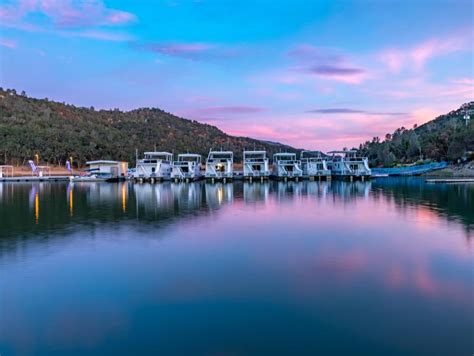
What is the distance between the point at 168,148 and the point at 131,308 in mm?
89833

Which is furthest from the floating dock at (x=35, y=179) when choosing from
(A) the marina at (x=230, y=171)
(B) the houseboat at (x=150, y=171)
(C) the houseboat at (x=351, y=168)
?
(C) the houseboat at (x=351, y=168)

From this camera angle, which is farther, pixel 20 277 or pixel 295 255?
pixel 295 255

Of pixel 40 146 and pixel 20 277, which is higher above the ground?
pixel 40 146

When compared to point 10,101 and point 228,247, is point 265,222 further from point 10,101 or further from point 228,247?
point 10,101

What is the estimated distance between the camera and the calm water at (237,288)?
6801 millimetres

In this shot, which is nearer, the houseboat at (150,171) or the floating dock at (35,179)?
the houseboat at (150,171)

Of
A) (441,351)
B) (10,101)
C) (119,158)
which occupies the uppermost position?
(10,101)

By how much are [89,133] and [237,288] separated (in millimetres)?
89544

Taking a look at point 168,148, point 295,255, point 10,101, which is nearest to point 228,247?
point 295,255

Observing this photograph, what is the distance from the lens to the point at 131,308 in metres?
8.23

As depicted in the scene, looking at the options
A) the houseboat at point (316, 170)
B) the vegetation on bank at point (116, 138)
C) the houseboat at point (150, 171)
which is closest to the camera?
the houseboat at point (150, 171)

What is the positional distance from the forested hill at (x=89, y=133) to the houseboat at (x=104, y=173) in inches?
779

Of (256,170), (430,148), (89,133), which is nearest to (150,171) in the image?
(256,170)

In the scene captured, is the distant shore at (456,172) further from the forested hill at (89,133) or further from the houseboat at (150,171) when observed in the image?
the houseboat at (150,171)
